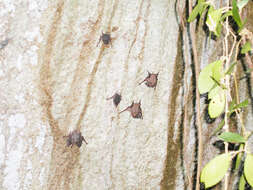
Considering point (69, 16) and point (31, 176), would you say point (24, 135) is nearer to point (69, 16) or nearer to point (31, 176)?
point (31, 176)

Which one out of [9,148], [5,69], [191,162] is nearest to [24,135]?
[9,148]

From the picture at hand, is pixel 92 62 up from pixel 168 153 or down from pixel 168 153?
up

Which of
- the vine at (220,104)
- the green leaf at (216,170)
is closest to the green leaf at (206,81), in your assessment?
the vine at (220,104)

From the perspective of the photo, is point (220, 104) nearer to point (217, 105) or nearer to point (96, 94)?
point (217, 105)

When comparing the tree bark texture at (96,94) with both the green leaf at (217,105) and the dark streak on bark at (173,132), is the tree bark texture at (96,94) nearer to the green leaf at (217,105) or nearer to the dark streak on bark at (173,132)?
the dark streak on bark at (173,132)

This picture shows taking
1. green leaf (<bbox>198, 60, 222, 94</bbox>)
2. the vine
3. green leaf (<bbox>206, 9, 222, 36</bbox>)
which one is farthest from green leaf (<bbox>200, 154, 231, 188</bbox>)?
green leaf (<bbox>206, 9, 222, 36</bbox>)

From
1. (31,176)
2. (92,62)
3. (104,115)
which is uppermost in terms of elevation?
(92,62)

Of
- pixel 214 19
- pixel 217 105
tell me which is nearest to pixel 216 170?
pixel 217 105
